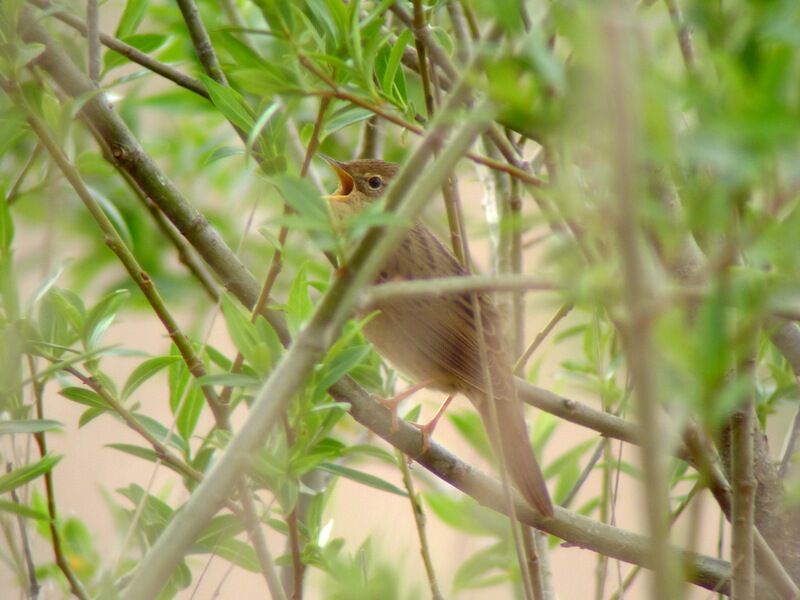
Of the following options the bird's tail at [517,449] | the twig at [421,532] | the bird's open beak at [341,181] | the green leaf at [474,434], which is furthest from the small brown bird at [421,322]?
the twig at [421,532]

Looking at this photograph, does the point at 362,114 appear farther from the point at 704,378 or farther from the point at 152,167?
the point at 704,378

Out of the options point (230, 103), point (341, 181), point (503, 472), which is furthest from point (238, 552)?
point (341, 181)

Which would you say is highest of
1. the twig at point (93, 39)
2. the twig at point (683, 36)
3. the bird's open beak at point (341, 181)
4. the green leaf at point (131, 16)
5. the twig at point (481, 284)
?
the bird's open beak at point (341, 181)

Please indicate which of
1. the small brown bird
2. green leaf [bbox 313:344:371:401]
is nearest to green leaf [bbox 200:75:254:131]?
green leaf [bbox 313:344:371:401]

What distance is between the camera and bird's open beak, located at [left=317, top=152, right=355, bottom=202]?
130 inches

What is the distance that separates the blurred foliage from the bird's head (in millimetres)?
127

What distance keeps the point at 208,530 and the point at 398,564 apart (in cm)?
Result: 101

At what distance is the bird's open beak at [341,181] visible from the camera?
3.30 m

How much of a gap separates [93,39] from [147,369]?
26.4 inches

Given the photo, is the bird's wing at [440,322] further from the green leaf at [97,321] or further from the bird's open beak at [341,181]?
the green leaf at [97,321]

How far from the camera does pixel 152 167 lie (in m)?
2.03

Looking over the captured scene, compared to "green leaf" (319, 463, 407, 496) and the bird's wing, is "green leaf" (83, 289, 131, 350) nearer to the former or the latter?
"green leaf" (319, 463, 407, 496)

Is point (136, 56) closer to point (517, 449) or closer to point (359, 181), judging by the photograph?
point (359, 181)

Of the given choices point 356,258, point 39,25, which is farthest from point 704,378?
point 39,25
